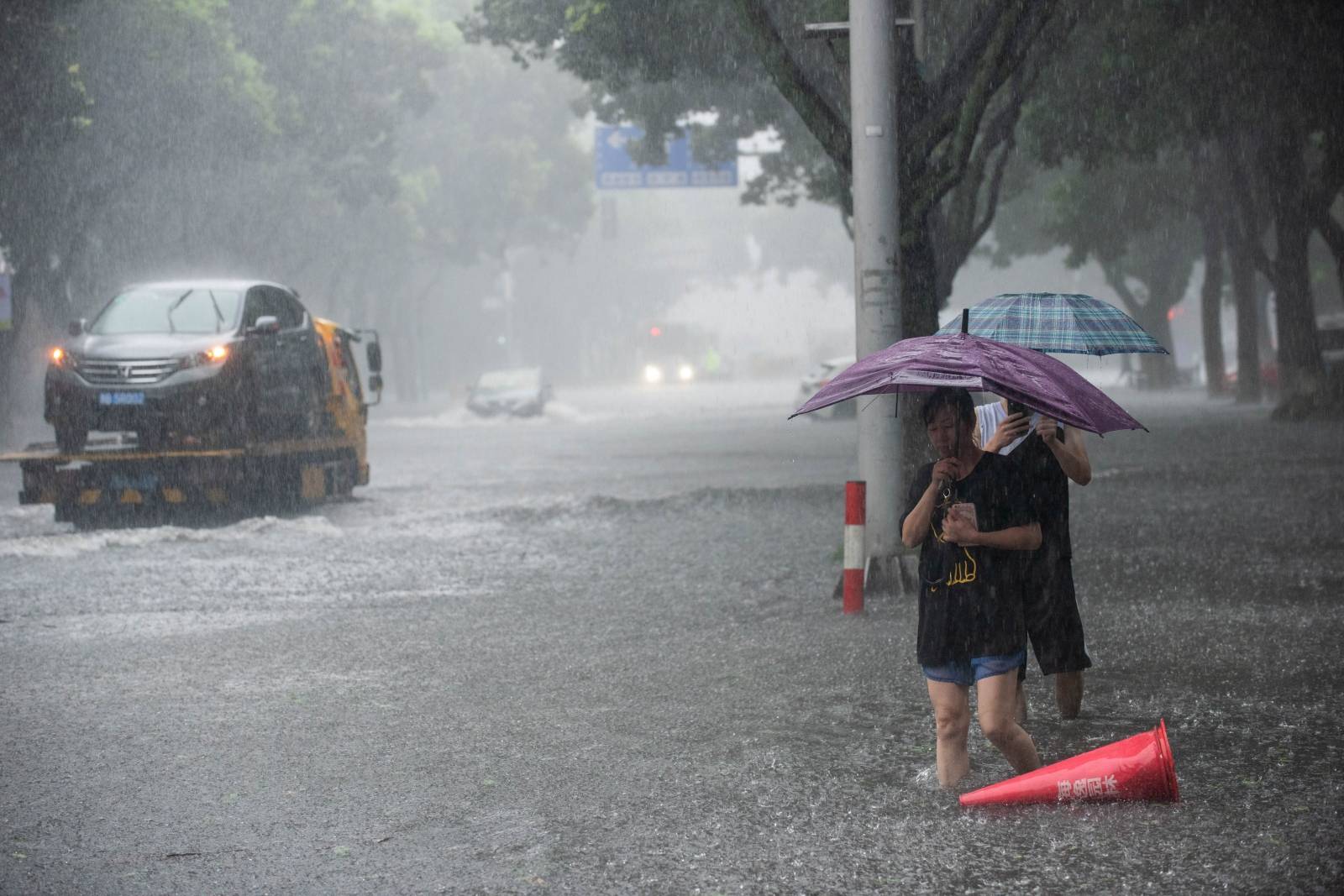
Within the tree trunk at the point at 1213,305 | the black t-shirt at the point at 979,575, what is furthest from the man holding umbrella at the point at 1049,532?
the tree trunk at the point at 1213,305

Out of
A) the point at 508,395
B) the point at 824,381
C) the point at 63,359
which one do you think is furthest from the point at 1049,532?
the point at 508,395

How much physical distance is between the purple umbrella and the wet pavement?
1305 mm

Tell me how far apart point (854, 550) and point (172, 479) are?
25.8ft

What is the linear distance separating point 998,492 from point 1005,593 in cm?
33

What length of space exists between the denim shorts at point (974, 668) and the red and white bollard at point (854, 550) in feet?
13.5

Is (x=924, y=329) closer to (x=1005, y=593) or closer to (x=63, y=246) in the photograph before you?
(x=1005, y=593)

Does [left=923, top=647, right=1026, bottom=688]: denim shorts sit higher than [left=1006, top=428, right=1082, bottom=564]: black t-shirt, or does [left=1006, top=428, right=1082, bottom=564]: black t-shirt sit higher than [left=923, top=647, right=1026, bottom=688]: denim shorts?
[left=1006, top=428, right=1082, bottom=564]: black t-shirt

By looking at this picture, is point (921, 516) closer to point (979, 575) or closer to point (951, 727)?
point (979, 575)

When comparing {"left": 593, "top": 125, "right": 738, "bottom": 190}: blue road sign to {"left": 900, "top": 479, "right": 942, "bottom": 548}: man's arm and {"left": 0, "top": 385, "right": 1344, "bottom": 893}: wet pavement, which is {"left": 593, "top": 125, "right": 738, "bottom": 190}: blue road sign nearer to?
{"left": 0, "top": 385, "right": 1344, "bottom": 893}: wet pavement

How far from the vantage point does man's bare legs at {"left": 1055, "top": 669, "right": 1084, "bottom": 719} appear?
6.32 metres

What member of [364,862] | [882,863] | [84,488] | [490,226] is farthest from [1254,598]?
[490,226]

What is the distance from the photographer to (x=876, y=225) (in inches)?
390

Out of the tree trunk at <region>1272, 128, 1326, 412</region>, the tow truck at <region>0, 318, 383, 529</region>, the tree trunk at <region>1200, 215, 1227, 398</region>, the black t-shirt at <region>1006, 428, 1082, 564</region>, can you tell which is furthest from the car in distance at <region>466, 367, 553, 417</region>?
the black t-shirt at <region>1006, 428, 1082, 564</region>

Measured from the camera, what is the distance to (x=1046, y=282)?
76750 mm
